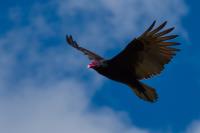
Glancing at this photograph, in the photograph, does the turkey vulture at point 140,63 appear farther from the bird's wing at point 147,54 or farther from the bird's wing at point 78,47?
the bird's wing at point 78,47

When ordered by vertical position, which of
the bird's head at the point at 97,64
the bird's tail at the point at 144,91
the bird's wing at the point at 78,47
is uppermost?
the bird's wing at the point at 78,47

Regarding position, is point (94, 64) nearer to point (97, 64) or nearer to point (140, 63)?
A: point (97, 64)

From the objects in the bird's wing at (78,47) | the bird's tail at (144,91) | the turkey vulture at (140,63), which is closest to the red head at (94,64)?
the turkey vulture at (140,63)

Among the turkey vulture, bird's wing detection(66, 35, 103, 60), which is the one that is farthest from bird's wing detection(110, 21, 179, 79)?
bird's wing detection(66, 35, 103, 60)

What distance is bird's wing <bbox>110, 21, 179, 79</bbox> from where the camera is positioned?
13430 mm

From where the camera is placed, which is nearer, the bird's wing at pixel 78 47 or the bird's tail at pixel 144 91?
the bird's tail at pixel 144 91

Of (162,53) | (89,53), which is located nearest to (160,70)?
(162,53)

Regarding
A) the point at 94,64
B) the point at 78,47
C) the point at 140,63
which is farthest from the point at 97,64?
the point at 78,47

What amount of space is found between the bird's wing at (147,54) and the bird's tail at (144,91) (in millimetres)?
158

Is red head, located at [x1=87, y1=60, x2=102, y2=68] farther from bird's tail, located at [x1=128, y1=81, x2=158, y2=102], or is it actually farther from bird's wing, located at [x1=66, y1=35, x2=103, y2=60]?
bird's wing, located at [x1=66, y1=35, x2=103, y2=60]

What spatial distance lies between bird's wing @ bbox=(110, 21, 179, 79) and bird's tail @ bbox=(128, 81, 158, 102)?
16 cm

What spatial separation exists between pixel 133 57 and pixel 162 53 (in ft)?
1.77

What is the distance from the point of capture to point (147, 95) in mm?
13688

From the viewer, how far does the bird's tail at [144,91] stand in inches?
538
